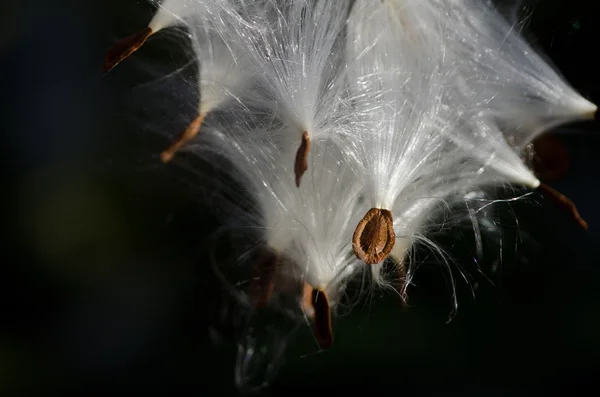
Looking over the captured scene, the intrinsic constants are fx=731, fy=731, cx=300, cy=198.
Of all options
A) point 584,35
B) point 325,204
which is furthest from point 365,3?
point 584,35

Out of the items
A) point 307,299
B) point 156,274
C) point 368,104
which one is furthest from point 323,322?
point 156,274

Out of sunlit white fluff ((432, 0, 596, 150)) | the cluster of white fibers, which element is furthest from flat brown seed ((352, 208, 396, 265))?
sunlit white fluff ((432, 0, 596, 150))

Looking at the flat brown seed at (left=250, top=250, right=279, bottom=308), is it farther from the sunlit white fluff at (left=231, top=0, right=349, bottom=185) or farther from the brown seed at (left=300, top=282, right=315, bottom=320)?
the sunlit white fluff at (left=231, top=0, right=349, bottom=185)

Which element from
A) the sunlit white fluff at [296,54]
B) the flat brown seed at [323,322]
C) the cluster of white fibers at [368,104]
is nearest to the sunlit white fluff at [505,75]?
the cluster of white fibers at [368,104]

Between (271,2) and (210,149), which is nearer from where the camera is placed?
(271,2)

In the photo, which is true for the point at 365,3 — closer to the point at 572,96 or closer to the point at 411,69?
the point at 411,69

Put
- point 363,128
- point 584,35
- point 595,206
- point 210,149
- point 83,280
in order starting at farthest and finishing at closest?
1. point 83,280
2. point 595,206
3. point 584,35
4. point 210,149
5. point 363,128
